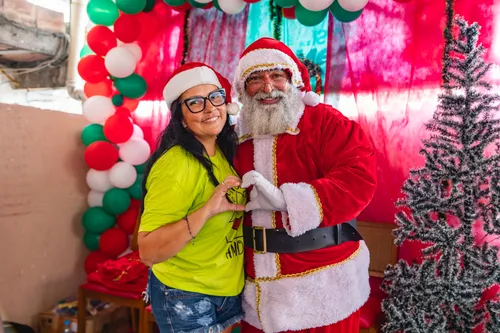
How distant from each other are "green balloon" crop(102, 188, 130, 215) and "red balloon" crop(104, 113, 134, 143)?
1.44 feet

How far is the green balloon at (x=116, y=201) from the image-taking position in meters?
3.41

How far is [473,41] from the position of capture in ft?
7.24

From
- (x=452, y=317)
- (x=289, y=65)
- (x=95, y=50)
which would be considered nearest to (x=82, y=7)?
(x=95, y=50)

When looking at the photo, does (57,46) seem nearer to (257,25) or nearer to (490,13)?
(257,25)

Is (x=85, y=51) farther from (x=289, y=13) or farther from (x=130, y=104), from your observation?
(x=289, y=13)

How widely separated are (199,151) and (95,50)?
228 centimetres

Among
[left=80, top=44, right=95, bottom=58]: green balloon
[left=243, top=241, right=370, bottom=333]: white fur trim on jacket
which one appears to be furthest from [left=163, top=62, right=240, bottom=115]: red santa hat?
[left=80, top=44, right=95, bottom=58]: green balloon

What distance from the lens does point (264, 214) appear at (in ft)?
5.41

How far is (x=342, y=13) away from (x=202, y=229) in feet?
6.15

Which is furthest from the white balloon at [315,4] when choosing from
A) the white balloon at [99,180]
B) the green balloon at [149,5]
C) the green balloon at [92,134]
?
the white balloon at [99,180]

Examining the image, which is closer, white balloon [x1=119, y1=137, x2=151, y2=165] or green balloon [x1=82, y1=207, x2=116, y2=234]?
white balloon [x1=119, y1=137, x2=151, y2=165]

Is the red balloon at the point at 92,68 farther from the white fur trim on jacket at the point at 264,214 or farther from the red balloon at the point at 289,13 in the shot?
the white fur trim on jacket at the point at 264,214

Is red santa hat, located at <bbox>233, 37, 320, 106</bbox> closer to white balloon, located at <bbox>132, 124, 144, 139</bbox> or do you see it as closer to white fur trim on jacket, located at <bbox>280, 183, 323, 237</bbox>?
white fur trim on jacket, located at <bbox>280, 183, 323, 237</bbox>

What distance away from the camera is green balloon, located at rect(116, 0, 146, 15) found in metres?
3.18
